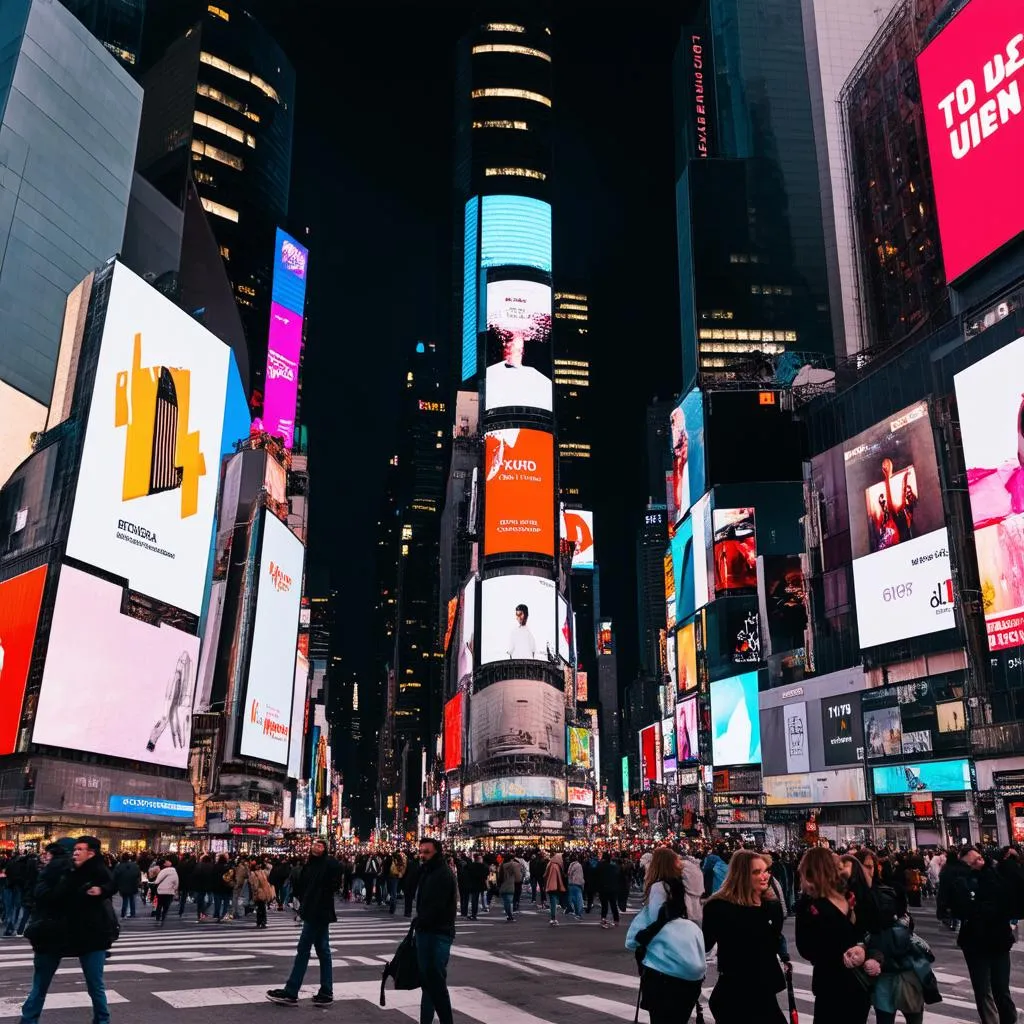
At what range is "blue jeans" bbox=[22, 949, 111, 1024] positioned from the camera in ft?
24.2

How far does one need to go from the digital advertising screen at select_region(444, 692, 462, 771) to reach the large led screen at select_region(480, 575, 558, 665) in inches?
540

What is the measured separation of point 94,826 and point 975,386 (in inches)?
1999

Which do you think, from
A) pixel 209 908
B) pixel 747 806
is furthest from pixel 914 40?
pixel 209 908

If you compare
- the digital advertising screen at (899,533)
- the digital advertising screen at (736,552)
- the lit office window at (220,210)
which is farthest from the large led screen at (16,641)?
the lit office window at (220,210)

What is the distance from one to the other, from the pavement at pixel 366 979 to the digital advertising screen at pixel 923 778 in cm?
3392

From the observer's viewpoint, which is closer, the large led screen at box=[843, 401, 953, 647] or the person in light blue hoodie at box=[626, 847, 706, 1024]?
the person in light blue hoodie at box=[626, 847, 706, 1024]

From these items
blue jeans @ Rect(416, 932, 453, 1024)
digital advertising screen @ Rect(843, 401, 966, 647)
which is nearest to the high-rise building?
digital advertising screen @ Rect(843, 401, 966, 647)

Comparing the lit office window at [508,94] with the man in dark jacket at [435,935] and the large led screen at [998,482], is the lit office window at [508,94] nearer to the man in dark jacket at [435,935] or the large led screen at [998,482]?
the large led screen at [998,482]

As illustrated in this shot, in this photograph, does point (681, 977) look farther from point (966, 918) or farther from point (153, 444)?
point (153, 444)

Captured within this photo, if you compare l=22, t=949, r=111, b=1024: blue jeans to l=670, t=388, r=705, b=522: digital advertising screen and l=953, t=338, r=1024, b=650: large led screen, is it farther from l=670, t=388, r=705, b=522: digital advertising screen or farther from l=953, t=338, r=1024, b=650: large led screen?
l=670, t=388, r=705, b=522: digital advertising screen

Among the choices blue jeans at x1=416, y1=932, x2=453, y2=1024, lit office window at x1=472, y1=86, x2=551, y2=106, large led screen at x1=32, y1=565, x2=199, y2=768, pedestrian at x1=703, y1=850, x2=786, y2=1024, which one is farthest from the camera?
lit office window at x1=472, y1=86, x2=551, y2=106

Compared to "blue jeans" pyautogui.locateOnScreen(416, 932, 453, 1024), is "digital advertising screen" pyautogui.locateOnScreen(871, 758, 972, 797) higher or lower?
higher

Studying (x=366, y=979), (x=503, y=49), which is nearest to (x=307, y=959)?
(x=366, y=979)

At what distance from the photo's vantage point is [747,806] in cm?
7488
